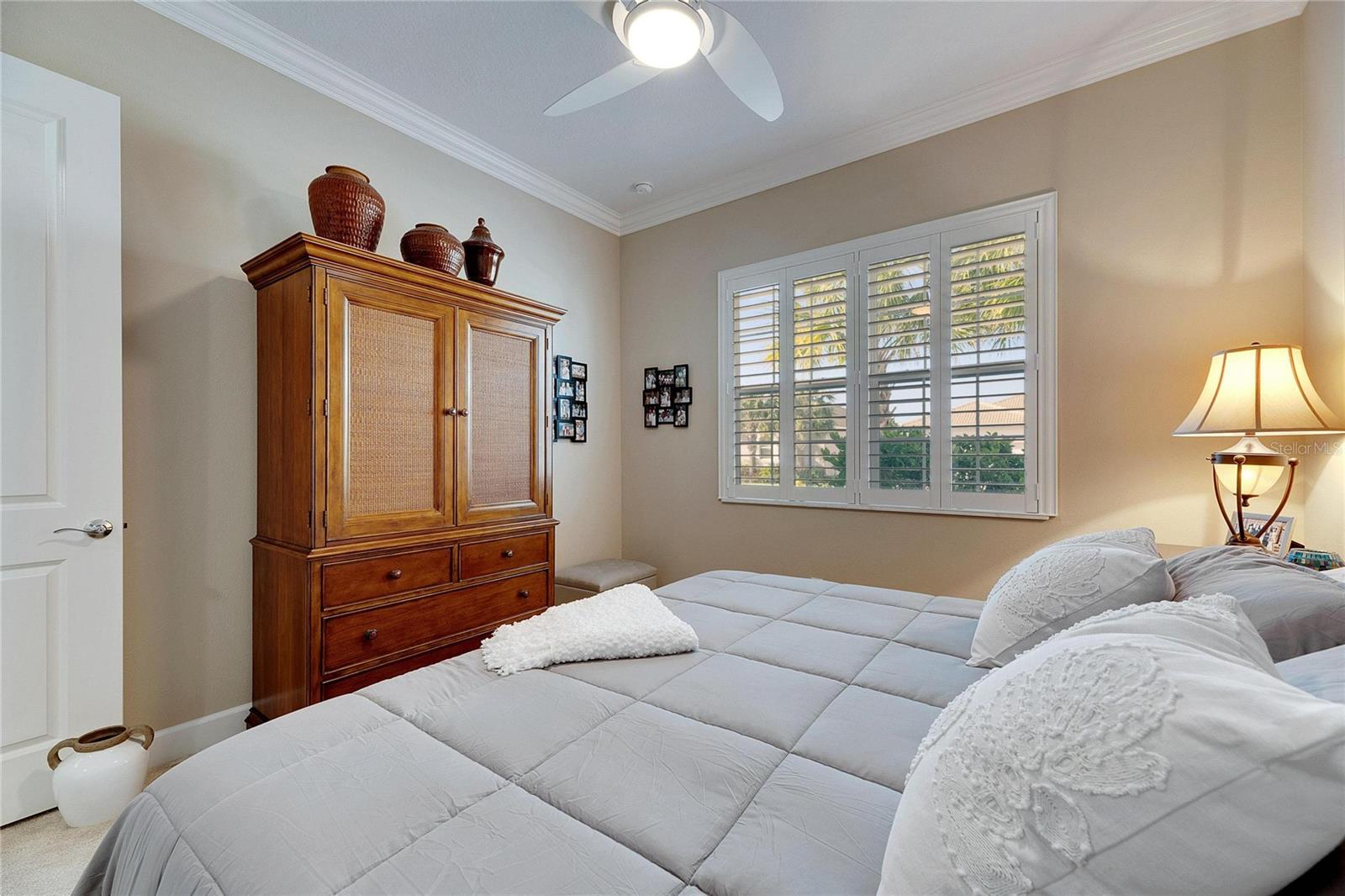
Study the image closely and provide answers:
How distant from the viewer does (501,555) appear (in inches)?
104

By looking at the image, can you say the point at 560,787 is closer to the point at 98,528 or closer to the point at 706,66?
the point at 98,528

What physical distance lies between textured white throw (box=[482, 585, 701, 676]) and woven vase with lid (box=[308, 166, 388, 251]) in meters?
1.71

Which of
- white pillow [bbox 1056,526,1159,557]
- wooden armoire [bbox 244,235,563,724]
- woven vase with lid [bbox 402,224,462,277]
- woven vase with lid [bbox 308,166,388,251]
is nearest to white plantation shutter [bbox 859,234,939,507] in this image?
white pillow [bbox 1056,526,1159,557]

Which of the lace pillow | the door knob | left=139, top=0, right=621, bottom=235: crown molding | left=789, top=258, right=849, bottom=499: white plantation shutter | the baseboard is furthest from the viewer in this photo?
left=789, top=258, right=849, bottom=499: white plantation shutter

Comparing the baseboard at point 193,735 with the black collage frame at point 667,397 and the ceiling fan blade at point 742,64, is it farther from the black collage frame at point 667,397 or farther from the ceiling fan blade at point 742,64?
the ceiling fan blade at point 742,64

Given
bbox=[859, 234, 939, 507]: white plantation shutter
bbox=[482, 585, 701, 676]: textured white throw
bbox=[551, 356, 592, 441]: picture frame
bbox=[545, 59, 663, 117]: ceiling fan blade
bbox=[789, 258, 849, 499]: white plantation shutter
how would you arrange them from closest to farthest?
bbox=[482, 585, 701, 676]: textured white throw < bbox=[545, 59, 663, 117]: ceiling fan blade < bbox=[859, 234, 939, 507]: white plantation shutter < bbox=[789, 258, 849, 499]: white plantation shutter < bbox=[551, 356, 592, 441]: picture frame

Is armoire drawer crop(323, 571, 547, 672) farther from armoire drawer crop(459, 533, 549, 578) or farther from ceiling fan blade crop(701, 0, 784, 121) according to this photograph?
ceiling fan blade crop(701, 0, 784, 121)

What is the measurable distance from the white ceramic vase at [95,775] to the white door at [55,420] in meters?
0.12

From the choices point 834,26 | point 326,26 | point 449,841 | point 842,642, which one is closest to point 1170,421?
point 842,642

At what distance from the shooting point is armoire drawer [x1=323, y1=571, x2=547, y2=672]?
6.71ft

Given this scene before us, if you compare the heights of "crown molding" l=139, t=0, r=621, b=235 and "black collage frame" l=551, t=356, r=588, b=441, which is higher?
"crown molding" l=139, t=0, r=621, b=235

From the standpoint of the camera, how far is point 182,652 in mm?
2141

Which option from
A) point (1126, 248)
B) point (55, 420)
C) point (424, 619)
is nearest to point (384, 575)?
point (424, 619)

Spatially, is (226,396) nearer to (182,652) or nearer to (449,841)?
(182,652)
